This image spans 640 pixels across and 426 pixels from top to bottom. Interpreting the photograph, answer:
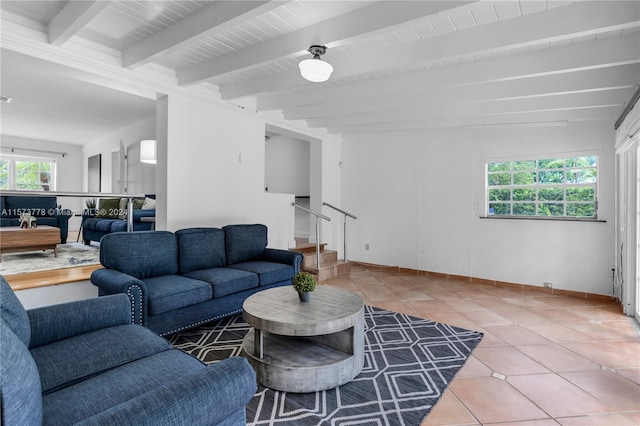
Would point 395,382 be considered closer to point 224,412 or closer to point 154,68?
point 224,412

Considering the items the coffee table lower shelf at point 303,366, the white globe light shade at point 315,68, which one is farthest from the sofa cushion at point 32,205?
the white globe light shade at point 315,68

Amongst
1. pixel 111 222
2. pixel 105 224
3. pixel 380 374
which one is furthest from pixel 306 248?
pixel 380 374

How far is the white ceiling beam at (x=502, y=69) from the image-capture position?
2629 mm

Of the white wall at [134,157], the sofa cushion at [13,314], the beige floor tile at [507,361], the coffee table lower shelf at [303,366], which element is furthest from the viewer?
the white wall at [134,157]

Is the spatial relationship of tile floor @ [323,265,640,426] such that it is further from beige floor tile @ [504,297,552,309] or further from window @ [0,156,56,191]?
window @ [0,156,56,191]

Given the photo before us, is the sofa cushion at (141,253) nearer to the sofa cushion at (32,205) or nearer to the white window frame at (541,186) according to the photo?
the sofa cushion at (32,205)

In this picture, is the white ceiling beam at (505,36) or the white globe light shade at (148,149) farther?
the white globe light shade at (148,149)

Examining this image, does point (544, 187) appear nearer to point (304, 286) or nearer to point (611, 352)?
point (611, 352)

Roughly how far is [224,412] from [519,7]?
2994mm

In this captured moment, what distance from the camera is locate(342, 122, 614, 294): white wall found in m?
4.32

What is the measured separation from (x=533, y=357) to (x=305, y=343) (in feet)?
5.99

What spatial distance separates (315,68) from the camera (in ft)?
8.55

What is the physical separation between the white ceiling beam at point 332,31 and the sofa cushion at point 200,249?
165 cm

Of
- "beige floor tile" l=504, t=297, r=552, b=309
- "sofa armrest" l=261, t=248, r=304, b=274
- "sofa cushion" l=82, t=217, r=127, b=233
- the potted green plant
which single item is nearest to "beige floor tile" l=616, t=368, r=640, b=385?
"beige floor tile" l=504, t=297, r=552, b=309
